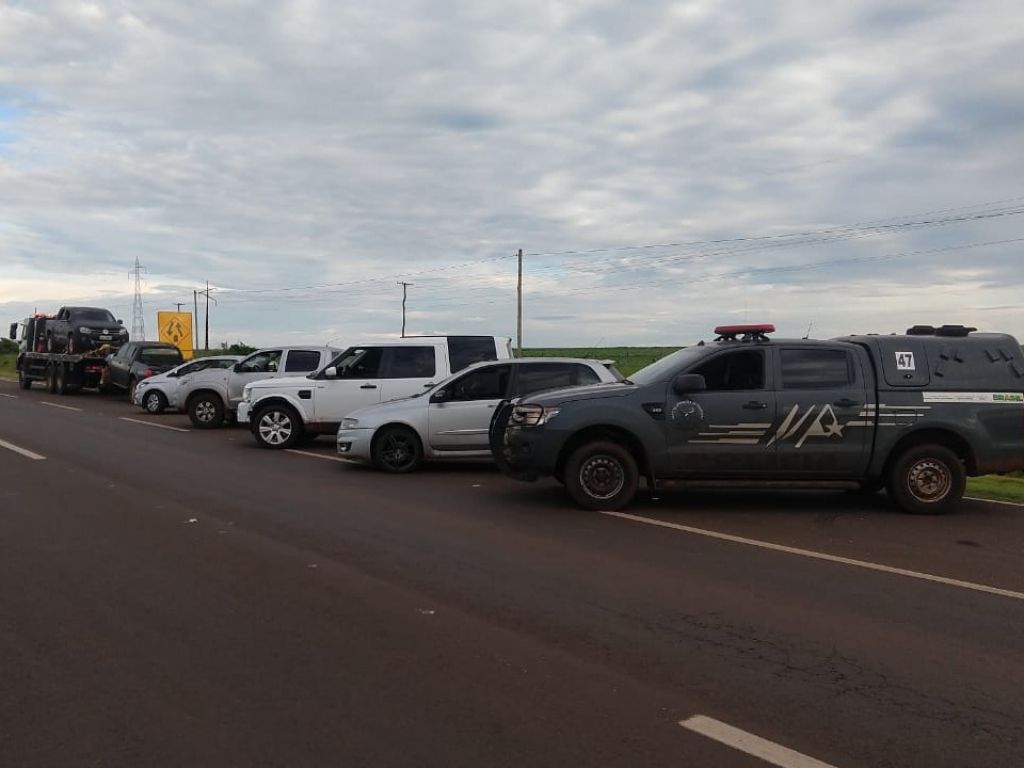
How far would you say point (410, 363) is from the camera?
49.6 ft

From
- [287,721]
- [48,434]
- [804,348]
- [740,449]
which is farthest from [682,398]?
[48,434]

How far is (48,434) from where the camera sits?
1723cm

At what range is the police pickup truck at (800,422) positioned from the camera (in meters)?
9.55

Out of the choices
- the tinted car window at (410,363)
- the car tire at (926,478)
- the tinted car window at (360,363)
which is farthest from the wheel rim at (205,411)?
the car tire at (926,478)

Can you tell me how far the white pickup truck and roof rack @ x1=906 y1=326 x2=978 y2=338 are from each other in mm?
6993

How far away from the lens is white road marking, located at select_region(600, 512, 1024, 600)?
675cm

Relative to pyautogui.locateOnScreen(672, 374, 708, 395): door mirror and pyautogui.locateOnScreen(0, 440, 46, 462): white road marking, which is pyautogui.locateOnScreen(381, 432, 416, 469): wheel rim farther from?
pyautogui.locateOnScreen(0, 440, 46, 462): white road marking

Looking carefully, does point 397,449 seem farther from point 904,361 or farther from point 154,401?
point 154,401

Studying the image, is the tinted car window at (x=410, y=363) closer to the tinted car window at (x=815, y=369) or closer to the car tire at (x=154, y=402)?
the tinted car window at (x=815, y=369)

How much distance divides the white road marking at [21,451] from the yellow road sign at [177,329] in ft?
82.2

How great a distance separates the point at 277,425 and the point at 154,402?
9226mm

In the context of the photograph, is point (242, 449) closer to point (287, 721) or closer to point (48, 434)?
point (48, 434)

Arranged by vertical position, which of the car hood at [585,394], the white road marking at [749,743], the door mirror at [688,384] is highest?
the door mirror at [688,384]

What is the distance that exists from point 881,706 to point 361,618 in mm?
3032
